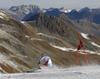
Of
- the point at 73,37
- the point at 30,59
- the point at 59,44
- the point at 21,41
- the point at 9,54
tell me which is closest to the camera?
the point at 9,54

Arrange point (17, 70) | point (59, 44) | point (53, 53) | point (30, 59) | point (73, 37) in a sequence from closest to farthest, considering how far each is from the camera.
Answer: point (17, 70) → point (30, 59) → point (53, 53) → point (59, 44) → point (73, 37)

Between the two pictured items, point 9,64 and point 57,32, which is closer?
point 9,64

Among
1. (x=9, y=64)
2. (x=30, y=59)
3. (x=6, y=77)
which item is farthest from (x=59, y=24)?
(x=6, y=77)

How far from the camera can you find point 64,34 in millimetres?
166125

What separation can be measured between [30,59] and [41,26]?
4053 inches

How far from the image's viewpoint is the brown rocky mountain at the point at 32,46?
195 feet

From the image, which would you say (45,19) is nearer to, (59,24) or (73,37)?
(59,24)

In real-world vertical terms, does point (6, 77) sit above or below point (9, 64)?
above

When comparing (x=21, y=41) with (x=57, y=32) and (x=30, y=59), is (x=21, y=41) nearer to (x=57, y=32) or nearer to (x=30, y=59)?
(x=30, y=59)

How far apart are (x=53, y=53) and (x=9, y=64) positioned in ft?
132

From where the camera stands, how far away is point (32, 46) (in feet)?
278

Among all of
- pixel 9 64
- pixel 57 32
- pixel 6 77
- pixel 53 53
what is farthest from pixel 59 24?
pixel 6 77

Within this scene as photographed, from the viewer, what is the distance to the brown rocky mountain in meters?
59.4

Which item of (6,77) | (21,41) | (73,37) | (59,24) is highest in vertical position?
(6,77)
